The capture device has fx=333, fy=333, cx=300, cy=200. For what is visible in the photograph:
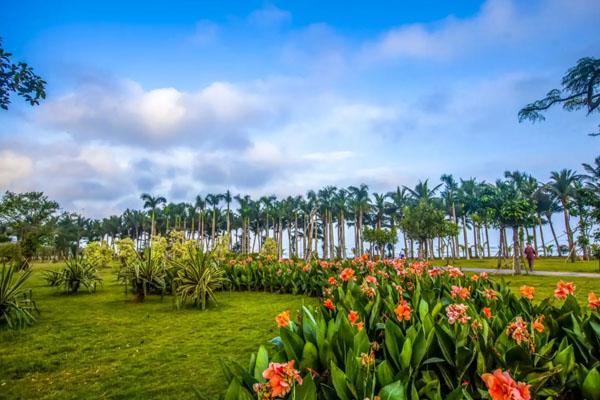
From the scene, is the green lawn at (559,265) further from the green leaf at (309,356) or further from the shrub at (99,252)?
the shrub at (99,252)

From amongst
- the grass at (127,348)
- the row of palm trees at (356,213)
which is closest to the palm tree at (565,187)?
the row of palm trees at (356,213)

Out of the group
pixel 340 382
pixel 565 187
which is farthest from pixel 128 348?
pixel 565 187

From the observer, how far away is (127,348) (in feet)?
17.3

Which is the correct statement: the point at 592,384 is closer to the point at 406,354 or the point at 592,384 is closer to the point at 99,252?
the point at 406,354

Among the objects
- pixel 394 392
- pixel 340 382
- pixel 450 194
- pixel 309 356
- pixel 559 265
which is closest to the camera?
pixel 394 392

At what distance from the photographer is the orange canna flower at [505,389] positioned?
A: 127 cm

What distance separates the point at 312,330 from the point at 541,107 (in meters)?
24.0

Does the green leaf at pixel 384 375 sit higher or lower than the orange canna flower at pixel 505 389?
lower

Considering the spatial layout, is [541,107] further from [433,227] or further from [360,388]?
[360,388]

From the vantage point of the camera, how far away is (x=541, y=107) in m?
20.4

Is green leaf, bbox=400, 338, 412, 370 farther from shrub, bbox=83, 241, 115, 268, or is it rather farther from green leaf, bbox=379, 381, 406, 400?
shrub, bbox=83, 241, 115, 268

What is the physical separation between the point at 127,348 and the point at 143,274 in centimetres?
427

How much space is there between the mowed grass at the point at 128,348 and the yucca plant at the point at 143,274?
48cm

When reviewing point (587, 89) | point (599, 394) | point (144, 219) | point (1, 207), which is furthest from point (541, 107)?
point (144, 219)
